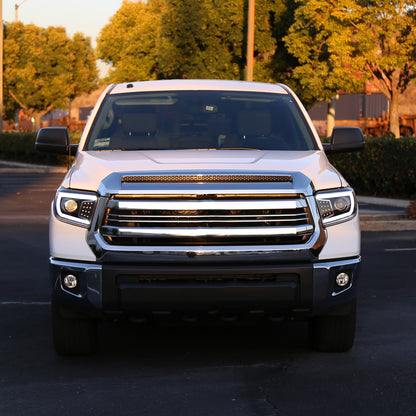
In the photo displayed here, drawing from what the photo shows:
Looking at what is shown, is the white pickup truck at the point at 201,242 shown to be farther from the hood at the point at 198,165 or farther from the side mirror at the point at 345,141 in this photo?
the side mirror at the point at 345,141

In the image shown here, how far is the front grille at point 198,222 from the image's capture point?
19.3ft

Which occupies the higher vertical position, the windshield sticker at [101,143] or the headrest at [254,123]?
the headrest at [254,123]

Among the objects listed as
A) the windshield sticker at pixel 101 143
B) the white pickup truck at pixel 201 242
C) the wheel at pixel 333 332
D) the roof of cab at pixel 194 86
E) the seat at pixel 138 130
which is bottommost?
the wheel at pixel 333 332

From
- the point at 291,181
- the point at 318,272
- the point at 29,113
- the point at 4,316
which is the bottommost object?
the point at 29,113

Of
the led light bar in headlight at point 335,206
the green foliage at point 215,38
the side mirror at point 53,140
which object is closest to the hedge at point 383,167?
the side mirror at point 53,140

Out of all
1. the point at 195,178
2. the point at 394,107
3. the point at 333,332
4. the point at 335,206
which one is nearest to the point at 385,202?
the point at 333,332

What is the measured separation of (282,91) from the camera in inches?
317

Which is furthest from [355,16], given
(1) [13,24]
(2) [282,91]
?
(1) [13,24]

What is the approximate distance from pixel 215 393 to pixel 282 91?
10.8ft

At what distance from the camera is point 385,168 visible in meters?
23.2

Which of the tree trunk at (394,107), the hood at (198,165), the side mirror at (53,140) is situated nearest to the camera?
the hood at (198,165)

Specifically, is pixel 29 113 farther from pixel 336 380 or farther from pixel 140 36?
pixel 336 380

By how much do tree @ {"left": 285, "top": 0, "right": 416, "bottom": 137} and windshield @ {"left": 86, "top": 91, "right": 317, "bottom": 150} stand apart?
33998 mm

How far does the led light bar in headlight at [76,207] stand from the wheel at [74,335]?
0.70 m
